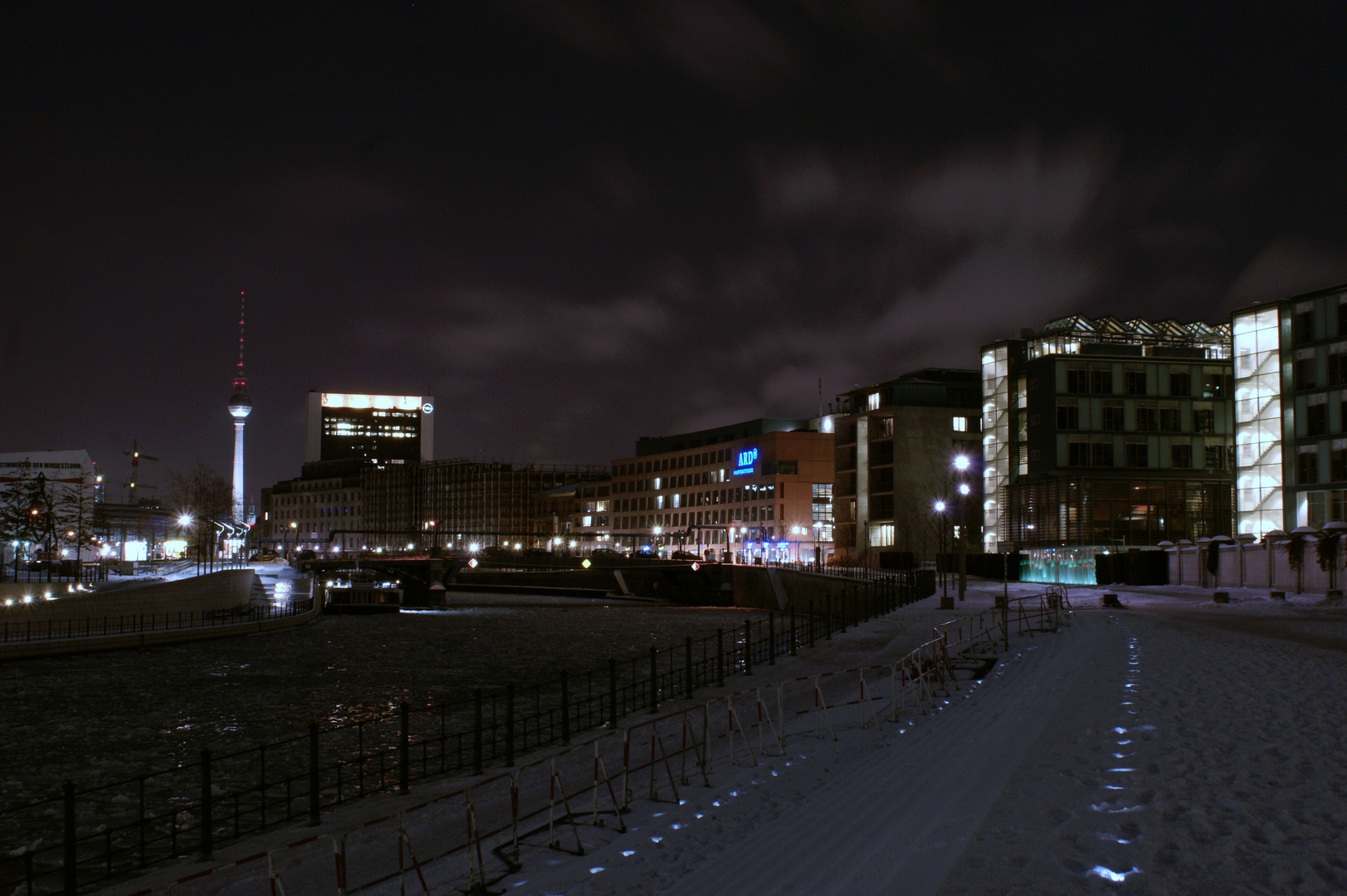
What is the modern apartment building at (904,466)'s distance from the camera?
111m

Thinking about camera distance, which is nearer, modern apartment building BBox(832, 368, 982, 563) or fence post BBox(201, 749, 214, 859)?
fence post BBox(201, 749, 214, 859)

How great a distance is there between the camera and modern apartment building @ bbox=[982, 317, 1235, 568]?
80.2 metres

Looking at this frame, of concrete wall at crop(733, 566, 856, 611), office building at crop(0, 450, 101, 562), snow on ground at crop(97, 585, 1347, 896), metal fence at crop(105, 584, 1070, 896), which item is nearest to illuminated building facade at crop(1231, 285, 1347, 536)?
concrete wall at crop(733, 566, 856, 611)

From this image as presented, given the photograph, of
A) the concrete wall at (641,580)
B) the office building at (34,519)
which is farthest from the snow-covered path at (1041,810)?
the concrete wall at (641,580)

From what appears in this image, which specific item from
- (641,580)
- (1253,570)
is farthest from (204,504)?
(1253,570)

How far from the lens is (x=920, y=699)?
2117 centimetres

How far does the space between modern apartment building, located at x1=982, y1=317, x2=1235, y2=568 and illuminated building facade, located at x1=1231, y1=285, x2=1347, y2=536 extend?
8558 mm

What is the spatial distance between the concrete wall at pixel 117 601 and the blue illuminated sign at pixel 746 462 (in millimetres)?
93234

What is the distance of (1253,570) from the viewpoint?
51531 mm

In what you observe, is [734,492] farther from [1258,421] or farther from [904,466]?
[1258,421]

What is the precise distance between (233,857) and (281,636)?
155 ft

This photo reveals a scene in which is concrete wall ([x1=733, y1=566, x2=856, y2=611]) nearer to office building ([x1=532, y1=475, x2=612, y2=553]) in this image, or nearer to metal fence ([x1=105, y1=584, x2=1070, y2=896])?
metal fence ([x1=105, y1=584, x2=1070, y2=896])

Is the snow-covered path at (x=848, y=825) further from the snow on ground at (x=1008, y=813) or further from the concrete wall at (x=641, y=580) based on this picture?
the concrete wall at (x=641, y=580)

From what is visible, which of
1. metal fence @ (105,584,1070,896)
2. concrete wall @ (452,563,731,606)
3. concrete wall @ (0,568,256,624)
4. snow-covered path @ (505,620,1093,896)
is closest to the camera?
snow-covered path @ (505,620,1093,896)
